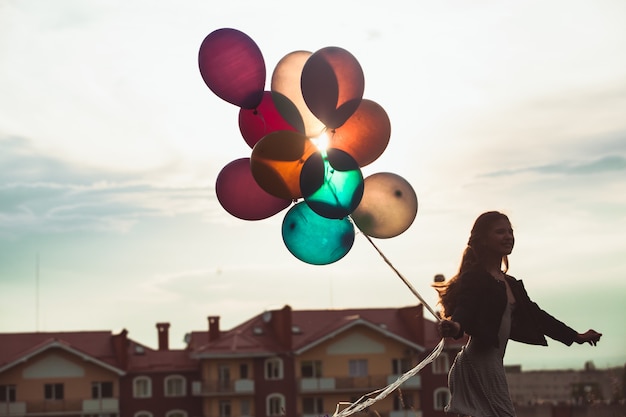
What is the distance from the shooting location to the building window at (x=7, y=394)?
155 feet

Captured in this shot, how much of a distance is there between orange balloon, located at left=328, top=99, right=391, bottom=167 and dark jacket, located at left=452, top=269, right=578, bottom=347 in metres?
1.48

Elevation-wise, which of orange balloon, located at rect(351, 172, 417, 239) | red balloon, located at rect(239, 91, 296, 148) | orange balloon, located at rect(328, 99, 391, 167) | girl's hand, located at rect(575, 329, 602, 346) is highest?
red balloon, located at rect(239, 91, 296, 148)

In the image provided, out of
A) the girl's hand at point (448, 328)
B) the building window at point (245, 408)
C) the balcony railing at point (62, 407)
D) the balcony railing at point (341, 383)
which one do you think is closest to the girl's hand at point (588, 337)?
the girl's hand at point (448, 328)

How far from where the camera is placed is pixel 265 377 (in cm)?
4828

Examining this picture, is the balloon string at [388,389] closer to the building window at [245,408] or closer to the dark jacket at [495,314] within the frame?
the dark jacket at [495,314]

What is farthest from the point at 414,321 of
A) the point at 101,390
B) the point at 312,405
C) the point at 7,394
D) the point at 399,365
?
the point at 7,394

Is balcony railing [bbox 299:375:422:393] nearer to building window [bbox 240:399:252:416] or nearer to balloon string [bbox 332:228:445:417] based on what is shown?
building window [bbox 240:399:252:416]

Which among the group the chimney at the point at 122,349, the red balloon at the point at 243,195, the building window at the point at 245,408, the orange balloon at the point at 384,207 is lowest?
the building window at the point at 245,408

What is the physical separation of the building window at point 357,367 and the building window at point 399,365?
1.30 meters

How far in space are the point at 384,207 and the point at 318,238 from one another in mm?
454

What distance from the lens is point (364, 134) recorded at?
6.72 meters

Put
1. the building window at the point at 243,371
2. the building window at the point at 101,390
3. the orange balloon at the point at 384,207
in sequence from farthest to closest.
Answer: the building window at the point at 243,371, the building window at the point at 101,390, the orange balloon at the point at 384,207

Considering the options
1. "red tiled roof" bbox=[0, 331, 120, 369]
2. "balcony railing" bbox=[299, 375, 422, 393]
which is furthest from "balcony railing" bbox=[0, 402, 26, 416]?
"balcony railing" bbox=[299, 375, 422, 393]

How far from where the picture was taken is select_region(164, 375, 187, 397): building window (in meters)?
48.7
